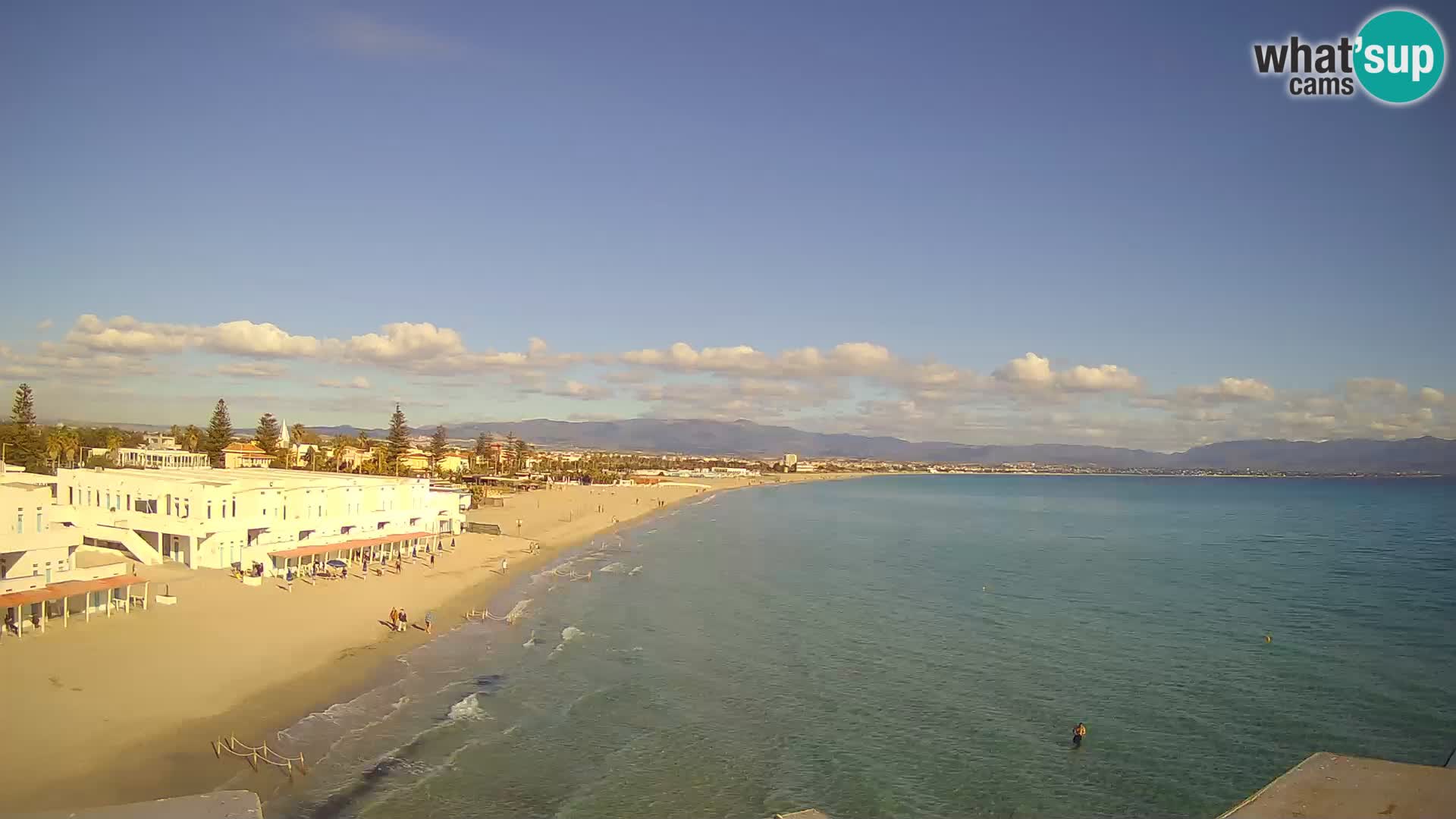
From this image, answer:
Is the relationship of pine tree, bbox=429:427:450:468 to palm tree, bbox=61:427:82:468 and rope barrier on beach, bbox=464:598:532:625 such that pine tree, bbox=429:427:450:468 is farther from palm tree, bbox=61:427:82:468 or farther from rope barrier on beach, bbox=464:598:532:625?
rope barrier on beach, bbox=464:598:532:625

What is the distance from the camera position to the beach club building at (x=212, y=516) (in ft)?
115

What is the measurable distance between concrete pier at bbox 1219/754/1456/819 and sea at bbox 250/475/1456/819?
13.3 feet

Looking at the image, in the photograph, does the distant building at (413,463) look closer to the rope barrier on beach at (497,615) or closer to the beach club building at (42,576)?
the rope barrier on beach at (497,615)

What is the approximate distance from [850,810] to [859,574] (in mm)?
33489

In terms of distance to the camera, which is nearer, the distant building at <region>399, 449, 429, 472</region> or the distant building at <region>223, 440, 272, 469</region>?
the distant building at <region>223, 440, 272, 469</region>

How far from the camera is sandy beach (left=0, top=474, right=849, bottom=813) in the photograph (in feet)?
55.7

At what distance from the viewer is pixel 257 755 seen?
1836cm

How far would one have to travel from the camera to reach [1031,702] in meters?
25.6

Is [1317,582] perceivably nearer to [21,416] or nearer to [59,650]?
[59,650]

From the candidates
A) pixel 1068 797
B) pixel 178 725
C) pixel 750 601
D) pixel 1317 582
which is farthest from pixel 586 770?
pixel 1317 582

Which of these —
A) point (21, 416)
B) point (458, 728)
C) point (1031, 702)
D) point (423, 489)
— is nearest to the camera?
point (458, 728)

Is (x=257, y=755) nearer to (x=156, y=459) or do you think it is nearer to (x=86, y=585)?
(x=86, y=585)

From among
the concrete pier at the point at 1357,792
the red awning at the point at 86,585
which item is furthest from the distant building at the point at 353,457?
the concrete pier at the point at 1357,792

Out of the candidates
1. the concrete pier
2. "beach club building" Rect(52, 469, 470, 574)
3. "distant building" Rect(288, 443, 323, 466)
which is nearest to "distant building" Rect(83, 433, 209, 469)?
"beach club building" Rect(52, 469, 470, 574)
